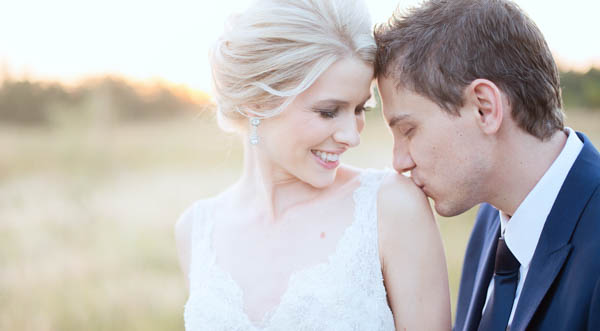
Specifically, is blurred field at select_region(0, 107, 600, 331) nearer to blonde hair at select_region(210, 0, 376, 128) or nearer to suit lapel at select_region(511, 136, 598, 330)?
blonde hair at select_region(210, 0, 376, 128)

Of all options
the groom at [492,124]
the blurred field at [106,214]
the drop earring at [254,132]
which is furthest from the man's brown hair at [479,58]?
the blurred field at [106,214]

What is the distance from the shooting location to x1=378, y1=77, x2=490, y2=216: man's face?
2.29 meters

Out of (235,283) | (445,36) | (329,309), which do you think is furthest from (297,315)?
(445,36)

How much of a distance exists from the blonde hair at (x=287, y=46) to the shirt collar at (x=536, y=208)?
928 millimetres

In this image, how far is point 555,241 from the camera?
204cm

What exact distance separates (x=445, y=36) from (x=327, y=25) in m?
0.53

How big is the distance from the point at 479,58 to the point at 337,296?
1227 mm

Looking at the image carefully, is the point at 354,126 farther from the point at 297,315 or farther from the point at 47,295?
the point at 47,295

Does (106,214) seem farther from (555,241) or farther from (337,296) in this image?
(555,241)

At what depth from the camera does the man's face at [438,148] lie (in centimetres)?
229

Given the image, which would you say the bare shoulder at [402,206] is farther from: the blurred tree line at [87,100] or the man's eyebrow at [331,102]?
the blurred tree line at [87,100]

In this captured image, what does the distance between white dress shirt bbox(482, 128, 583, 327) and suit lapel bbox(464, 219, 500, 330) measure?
20 centimetres

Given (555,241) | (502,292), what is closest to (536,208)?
(555,241)

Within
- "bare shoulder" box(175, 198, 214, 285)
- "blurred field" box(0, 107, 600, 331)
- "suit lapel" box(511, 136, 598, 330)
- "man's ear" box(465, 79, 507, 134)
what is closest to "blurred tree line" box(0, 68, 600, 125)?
"blurred field" box(0, 107, 600, 331)
